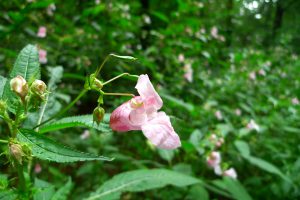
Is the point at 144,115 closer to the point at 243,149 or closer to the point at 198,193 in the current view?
the point at 198,193

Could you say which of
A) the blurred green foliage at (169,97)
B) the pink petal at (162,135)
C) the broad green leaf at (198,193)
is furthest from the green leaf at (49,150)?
the broad green leaf at (198,193)

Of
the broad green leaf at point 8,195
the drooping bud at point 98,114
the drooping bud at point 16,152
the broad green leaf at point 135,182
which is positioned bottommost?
the broad green leaf at point 135,182

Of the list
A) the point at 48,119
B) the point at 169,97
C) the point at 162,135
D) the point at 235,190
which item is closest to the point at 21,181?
the point at 48,119

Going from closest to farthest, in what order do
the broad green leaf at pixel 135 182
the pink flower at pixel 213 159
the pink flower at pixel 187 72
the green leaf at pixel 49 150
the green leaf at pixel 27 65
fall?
the green leaf at pixel 49 150, the green leaf at pixel 27 65, the broad green leaf at pixel 135 182, the pink flower at pixel 213 159, the pink flower at pixel 187 72

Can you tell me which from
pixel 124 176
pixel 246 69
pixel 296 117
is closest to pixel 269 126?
pixel 296 117

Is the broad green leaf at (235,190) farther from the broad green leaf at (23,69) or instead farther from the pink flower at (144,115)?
the broad green leaf at (23,69)
